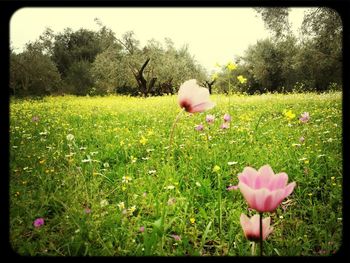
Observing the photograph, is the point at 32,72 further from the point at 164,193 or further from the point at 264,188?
the point at 264,188

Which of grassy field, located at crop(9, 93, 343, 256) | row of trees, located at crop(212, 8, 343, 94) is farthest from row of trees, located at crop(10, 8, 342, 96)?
grassy field, located at crop(9, 93, 343, 256)

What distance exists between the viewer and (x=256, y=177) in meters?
1.05

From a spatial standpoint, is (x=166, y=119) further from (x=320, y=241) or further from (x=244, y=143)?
(x=320, y=241)

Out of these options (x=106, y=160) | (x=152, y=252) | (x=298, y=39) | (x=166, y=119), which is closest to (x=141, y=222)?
(x=152, y=252)

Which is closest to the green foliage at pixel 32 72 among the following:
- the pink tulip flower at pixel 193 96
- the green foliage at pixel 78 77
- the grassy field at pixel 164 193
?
the green foliage at pixel 78 77

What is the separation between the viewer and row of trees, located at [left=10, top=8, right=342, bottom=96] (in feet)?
12.4

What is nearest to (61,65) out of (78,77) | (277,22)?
(78,77)

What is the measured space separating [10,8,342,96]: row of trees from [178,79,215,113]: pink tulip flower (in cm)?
210

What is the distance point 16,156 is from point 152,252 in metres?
1.96

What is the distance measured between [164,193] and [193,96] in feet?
2.95

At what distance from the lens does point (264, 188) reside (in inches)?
39.9

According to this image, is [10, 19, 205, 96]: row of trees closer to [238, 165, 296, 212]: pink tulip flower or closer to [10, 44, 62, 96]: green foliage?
[10, 44, 62, 96]: green foliage

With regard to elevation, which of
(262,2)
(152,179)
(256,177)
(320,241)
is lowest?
(320,241)

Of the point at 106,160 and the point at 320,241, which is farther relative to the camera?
the point at 106,160
